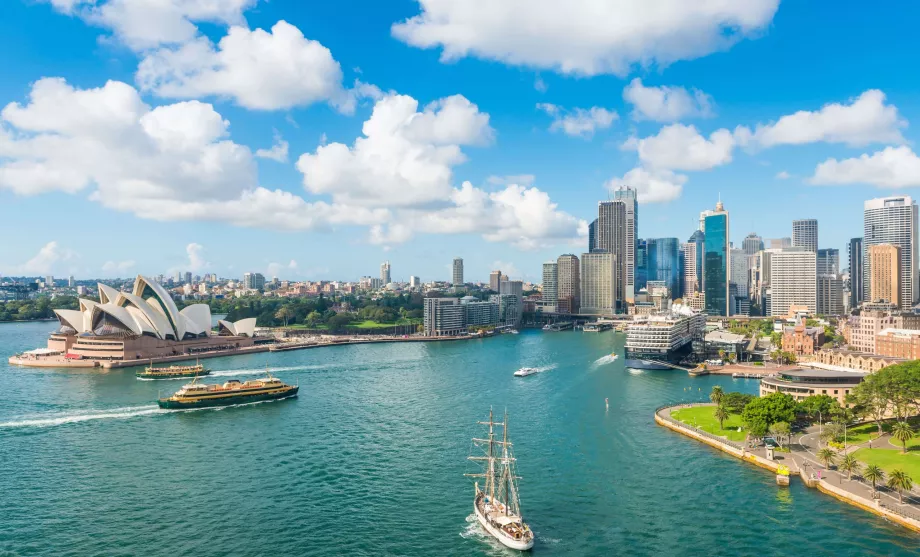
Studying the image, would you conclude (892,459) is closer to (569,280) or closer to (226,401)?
(226,401)

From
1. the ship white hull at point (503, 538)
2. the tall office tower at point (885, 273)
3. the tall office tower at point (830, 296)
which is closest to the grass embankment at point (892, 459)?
the ship white hull at point (503, 538)

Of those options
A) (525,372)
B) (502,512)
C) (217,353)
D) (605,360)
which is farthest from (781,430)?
(217,353)

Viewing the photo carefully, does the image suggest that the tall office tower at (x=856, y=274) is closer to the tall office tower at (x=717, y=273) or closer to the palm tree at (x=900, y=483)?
the tall office tower at (x=717, y=273)

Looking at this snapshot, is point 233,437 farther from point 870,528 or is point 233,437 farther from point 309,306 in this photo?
point 309,306

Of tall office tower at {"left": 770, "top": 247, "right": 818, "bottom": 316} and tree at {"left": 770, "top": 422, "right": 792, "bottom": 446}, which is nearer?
tree at {"left": 770, "top": 422, "right": 792, "bottom": 446}

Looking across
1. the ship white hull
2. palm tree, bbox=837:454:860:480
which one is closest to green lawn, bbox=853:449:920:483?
palm tree, bbox=837:454:860:480

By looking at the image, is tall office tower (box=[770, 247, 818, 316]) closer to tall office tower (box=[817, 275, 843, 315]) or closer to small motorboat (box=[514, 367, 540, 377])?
tall office tower (box=[817, 275, 843, 315])
